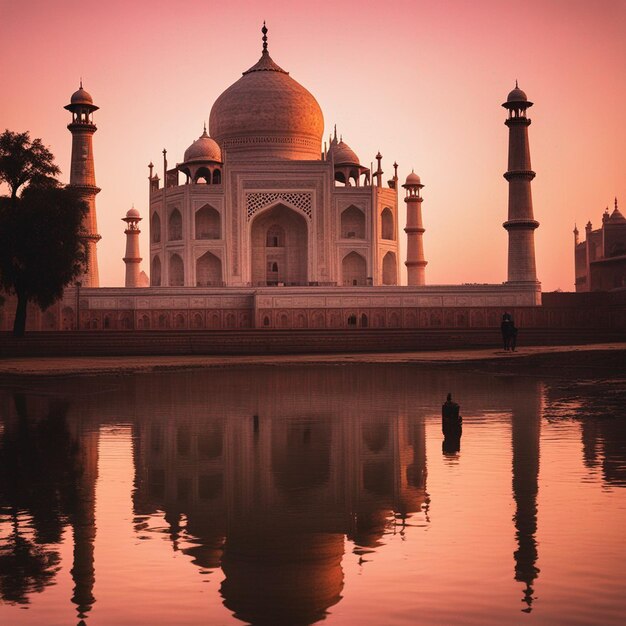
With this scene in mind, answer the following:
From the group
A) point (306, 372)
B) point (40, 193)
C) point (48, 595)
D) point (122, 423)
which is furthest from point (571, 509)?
point (40, 193)

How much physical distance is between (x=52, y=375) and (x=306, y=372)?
4371 millimetres

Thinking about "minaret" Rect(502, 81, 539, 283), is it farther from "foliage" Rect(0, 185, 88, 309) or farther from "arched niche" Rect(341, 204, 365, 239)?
"foliage" Rect(0, 185, 88, 309)

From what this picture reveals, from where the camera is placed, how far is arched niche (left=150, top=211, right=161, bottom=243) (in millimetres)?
39219

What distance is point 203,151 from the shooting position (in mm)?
38938

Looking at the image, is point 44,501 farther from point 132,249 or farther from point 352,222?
point 132,249

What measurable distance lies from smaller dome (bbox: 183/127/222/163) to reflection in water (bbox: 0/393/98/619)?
1175 inches

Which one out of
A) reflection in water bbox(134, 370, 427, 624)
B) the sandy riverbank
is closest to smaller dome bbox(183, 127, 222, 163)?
the sandy riverbank

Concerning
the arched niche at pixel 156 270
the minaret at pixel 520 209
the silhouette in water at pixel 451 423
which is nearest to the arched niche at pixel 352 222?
the minaret at pixel 520 209

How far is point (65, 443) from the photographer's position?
8023 mm

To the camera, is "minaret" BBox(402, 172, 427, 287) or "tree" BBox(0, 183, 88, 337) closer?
"tree" BBox(0, 183, 88, 337)

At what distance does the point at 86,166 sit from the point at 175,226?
4336mm

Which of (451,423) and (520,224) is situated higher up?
(520,224)

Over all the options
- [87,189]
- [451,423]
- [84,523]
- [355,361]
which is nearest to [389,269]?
[87,189]

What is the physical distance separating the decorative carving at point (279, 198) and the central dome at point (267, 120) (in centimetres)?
230
